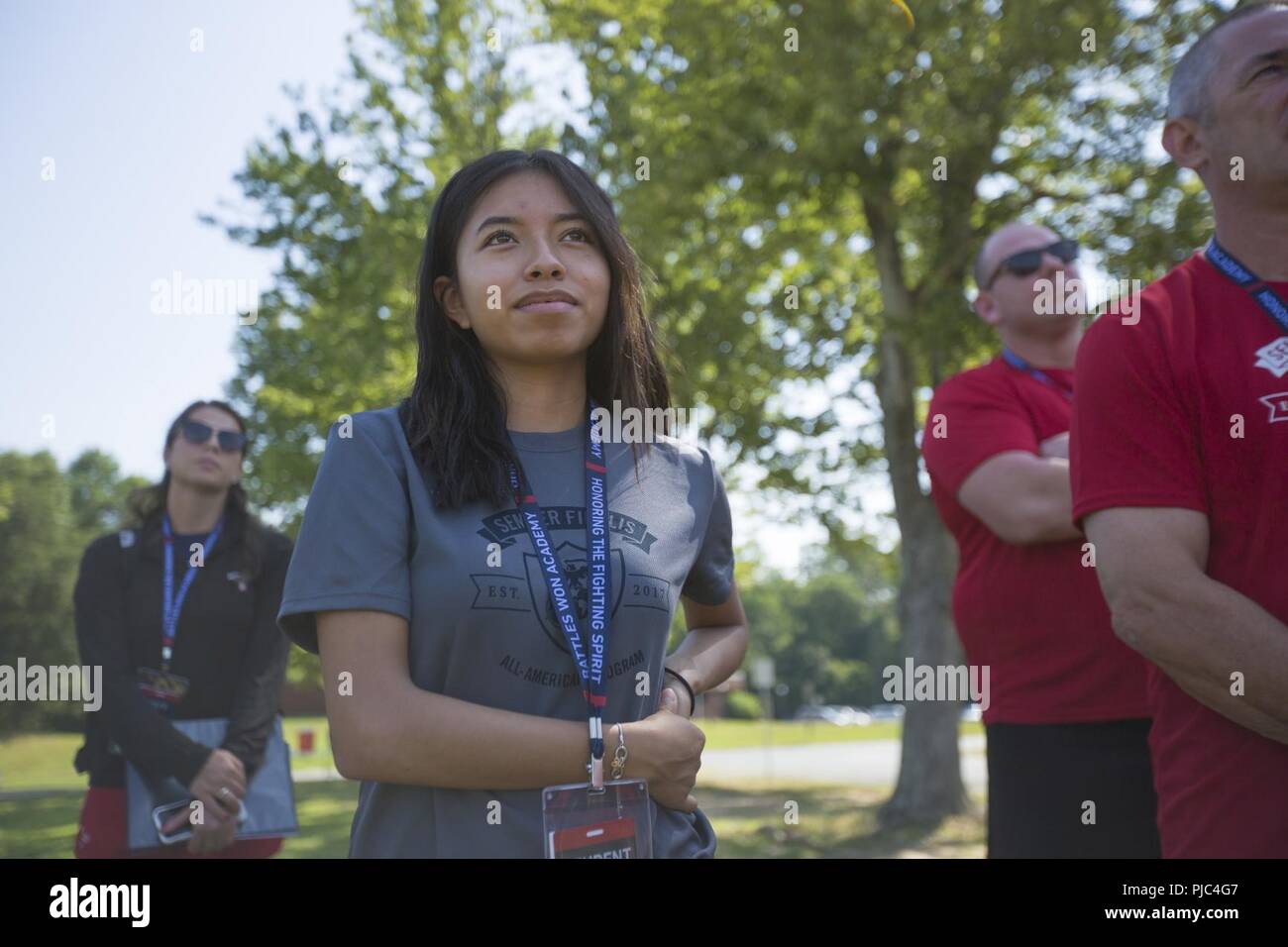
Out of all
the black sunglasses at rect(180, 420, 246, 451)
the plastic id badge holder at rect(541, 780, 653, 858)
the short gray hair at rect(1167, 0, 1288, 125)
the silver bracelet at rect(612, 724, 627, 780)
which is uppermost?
the short gray hair at rect(1167, 0, 1288, 125)

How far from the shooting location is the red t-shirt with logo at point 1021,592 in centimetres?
311

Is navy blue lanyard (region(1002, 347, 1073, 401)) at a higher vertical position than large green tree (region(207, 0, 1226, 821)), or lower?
lower

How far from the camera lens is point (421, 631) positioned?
1948mm

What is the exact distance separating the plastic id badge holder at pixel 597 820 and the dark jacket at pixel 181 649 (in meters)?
2.73

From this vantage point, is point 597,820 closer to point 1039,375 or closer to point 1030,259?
point 1039,375

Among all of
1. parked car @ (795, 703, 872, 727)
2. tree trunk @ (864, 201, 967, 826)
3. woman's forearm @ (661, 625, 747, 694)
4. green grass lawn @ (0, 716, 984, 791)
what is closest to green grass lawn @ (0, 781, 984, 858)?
tree trunk @ (864, 201, 967, 826)

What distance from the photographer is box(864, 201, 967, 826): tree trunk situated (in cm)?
1410

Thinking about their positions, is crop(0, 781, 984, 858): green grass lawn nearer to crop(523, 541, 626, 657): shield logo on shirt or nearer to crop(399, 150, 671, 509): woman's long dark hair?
crop(399, 150, 671, 509): woman's long dark hair

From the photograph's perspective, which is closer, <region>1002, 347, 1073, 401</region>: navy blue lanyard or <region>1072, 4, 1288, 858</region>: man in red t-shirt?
<region>1072, 4, 1288, 858</region>: man in red t-shirt

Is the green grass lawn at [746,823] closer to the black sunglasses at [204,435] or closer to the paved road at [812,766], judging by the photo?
the paved road at [812,766]

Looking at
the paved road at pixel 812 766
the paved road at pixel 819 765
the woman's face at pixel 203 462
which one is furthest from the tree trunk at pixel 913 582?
the woman's face at pixel 203 462

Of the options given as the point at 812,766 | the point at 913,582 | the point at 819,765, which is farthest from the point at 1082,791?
the point at 819,765

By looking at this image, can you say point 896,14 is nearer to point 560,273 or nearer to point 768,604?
point 560,273
